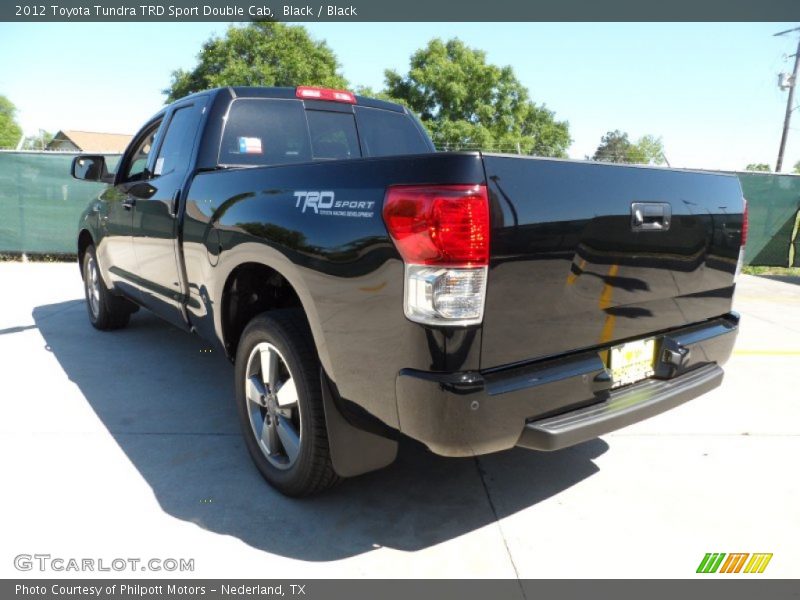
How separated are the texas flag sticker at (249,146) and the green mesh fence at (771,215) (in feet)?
35.2

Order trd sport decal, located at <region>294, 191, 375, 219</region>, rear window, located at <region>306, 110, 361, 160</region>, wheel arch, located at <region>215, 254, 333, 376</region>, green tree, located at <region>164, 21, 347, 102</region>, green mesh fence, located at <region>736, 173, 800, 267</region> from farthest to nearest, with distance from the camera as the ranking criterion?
green tree, located at <region>164, 21, 347, 102</region>
green mesh fence, located at <region>736, 173, 800, 267</region>
rear window, located at <region>306, 110, 361, 160</region>
wheel arch, located at <region>215, 254, 333, 376</region>
trd sport decal, located at <region>294, 191, 375, 219</region>

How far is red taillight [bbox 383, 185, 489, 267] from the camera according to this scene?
1896 millimetres

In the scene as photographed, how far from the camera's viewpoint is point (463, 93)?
112 feet

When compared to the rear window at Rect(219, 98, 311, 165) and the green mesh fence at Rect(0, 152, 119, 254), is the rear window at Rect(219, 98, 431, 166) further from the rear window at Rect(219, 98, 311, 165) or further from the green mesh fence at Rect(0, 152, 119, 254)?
the green mesh fence at Rect(0, 152, 119, 254)

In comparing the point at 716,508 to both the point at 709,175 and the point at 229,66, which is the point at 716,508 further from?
the point at 229,66

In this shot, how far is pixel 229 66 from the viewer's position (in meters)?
30.3

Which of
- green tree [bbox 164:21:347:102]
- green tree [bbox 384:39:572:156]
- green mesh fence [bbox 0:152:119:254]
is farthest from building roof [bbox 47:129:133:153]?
green mesh fence [bbox 0:152:119:254]

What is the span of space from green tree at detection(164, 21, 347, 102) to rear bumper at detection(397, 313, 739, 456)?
30512 millimetres

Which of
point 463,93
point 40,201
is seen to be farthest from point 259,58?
point 40,201

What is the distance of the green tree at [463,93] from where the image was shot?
33.9m

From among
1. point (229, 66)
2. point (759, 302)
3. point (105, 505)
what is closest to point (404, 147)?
point (105, 505)

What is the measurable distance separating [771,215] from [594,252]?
449 inches

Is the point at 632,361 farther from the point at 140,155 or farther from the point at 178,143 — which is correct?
the point at 140,155
